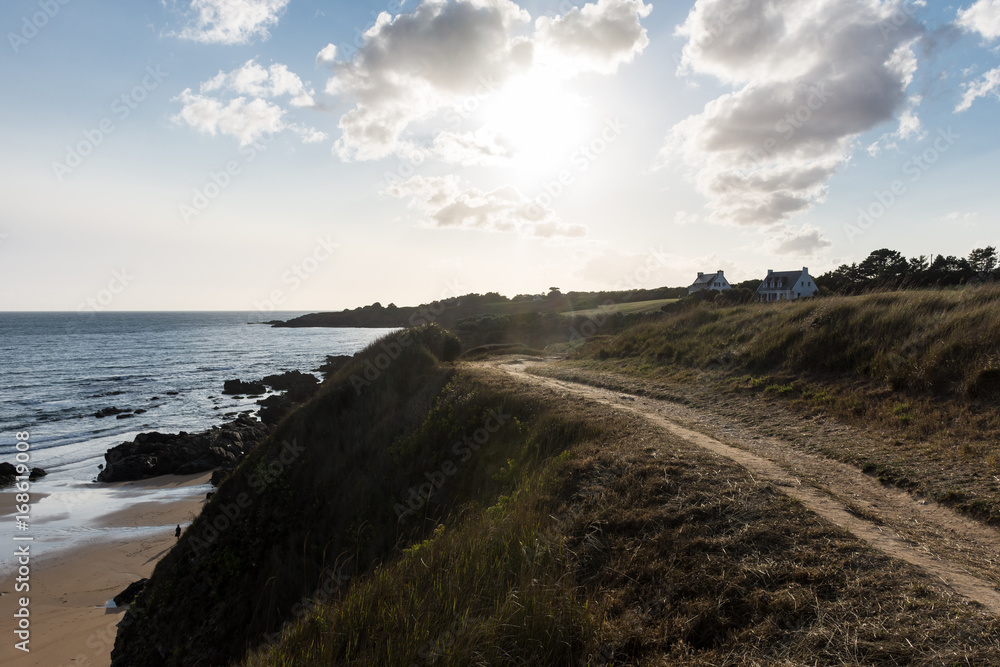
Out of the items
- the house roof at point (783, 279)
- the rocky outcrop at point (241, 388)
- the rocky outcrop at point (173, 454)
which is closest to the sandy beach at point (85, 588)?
the rocky outcrop at point (173, 454)

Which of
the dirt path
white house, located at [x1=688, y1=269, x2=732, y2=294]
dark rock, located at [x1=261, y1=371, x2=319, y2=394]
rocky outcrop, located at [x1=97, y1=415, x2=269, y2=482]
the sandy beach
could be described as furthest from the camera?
white house, located at [x1=688, y1=269, x2=732, y2=294]

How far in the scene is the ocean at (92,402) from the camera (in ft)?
69.7

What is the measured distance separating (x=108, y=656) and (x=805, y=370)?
17.4 meters

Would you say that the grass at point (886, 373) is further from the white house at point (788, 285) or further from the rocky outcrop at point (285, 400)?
the white house at point (788, 285)

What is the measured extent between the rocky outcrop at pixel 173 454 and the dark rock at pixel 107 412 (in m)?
14.1

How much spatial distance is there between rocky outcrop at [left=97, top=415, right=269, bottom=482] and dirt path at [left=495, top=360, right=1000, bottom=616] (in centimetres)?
2315

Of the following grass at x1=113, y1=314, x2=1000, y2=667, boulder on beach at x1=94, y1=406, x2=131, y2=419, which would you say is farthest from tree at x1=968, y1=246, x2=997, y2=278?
boulder on beach at x1=94, y1=406, x2=131, y2=419

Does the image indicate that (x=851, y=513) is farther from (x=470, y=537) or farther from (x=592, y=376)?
(x=592, y=376)

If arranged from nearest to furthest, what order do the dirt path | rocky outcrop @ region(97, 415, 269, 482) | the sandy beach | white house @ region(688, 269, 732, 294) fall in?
1. the dirt path
2. the sandy beach
3. rocky outcrop @ region(97, 415, 269, 482)
4. white house @ region(688, 269, 732, 294)

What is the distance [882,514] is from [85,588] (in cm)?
1966

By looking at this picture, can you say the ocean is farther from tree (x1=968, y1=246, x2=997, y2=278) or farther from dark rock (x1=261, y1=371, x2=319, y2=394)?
tree (x1=968, y1=246, x2=997, y2=278)

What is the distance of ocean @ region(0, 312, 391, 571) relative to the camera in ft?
69.7

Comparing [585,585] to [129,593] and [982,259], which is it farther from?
[982,259]

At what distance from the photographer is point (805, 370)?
11719 millimetres
